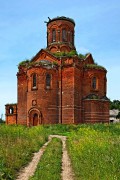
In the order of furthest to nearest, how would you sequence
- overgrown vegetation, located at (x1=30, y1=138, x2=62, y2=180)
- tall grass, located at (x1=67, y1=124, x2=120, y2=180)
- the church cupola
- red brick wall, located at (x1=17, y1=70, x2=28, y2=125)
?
the church cupola → red brick wall, located at (x1=17, y1=70, x2=28, y2=125) → overgrown vegetation, located at (x1=30, y1=138, x2=62, y2=180) → tall grass, located at (x1=67, y1=124, x2=120, y2=180)

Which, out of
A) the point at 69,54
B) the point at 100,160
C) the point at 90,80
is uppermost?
the point at 69,54

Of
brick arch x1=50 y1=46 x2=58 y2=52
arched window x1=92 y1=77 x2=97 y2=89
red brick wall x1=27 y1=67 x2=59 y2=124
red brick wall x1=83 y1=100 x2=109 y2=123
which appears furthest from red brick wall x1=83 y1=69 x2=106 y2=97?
brick arch x1=50 y1=46 x2=58 y2=52

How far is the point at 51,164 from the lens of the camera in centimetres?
1260

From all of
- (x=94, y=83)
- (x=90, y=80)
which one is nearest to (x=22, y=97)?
(x=90, y=80)

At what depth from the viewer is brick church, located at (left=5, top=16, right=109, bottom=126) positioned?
38594 mm

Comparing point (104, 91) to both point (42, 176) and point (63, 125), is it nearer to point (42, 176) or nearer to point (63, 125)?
point (63, 125)

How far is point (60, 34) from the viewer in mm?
45156

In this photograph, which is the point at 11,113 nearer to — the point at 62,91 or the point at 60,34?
the point at 62,91

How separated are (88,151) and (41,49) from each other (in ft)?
110

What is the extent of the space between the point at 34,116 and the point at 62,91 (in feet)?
15.7

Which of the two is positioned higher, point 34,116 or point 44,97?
point 44,97

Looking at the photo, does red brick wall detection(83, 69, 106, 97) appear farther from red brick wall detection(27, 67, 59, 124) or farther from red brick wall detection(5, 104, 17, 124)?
red brick wall detection(5, 104, 17, 124)

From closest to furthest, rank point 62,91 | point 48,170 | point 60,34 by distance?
1. point 48,170
2. point 62,91
3. point 60,34

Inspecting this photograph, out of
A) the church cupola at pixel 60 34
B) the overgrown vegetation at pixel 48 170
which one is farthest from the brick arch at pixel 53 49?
the overgrown vegetation at pixel 48 170
